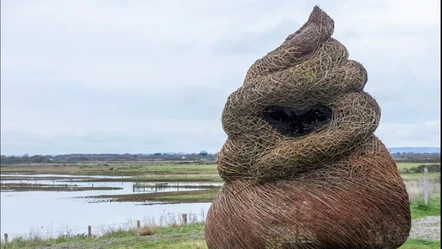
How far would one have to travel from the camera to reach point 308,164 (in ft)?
23.5

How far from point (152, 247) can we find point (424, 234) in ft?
22.8

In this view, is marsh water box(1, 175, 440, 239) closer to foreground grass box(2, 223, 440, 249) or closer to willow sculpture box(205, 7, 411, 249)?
foreground grass box(2, 223, 440, 249)

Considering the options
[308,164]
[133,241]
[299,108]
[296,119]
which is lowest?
[133,241]

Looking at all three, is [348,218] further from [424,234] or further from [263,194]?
[424,234]

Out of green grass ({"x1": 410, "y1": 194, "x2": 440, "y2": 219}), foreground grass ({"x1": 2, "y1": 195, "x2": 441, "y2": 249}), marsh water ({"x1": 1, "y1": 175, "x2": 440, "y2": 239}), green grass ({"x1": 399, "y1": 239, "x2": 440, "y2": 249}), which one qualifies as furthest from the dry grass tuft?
green grass ({"x1": 410, "y1": 194, "x2": 440, "y2": 219})

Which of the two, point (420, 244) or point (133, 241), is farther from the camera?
point (133, 241)

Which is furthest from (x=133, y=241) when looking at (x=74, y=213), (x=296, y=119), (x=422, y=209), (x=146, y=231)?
(x=74, y=213)

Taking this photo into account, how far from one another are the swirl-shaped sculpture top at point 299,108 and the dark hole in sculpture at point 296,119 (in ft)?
0.06

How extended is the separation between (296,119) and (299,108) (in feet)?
1.63

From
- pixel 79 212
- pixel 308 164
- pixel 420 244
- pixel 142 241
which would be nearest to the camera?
pixel 308 164

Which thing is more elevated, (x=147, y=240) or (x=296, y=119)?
(x=296, y=119)

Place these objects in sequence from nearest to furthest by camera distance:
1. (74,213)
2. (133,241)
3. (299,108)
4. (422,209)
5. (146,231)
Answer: (299,108) < (133,241) < (146,231) < (422,209) < (74,213)

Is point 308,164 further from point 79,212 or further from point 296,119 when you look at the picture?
point 79,212

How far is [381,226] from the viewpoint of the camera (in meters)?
7.05
